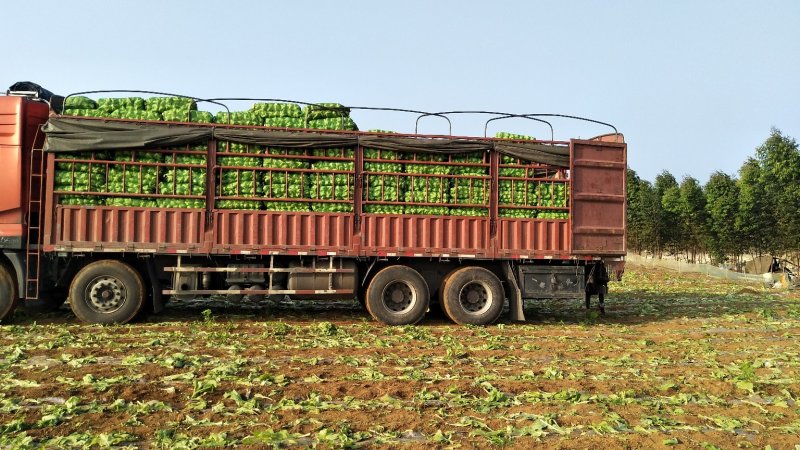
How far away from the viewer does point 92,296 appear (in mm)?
9984

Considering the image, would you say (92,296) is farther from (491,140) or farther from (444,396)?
(491,140)

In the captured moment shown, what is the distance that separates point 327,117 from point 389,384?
619cm

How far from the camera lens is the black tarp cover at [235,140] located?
32.5ft

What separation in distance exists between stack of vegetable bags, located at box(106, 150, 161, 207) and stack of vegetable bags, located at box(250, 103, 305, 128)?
216 centimetres

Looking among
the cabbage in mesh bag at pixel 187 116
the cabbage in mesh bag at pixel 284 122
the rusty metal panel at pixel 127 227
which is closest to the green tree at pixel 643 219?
the cabbage in mesh bag at pixel 284 122

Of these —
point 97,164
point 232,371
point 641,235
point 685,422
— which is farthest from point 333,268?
point 641,235

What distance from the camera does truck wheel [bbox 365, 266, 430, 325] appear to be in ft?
35.4

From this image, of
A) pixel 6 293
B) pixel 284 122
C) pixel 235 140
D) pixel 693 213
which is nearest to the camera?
pixel 6 293

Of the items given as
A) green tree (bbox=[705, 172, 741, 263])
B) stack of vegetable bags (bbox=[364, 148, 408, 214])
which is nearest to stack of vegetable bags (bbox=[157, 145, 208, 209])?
stack of vegetable bags (bbox=[364, 148, 408, 214])

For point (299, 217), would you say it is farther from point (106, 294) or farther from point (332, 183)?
point (106, 294)

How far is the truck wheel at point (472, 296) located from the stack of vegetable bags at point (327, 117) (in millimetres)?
3748

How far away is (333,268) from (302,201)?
4.71 ft

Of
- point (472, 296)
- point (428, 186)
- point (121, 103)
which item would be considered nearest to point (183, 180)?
point (121, 103)

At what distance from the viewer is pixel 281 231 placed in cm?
1048
